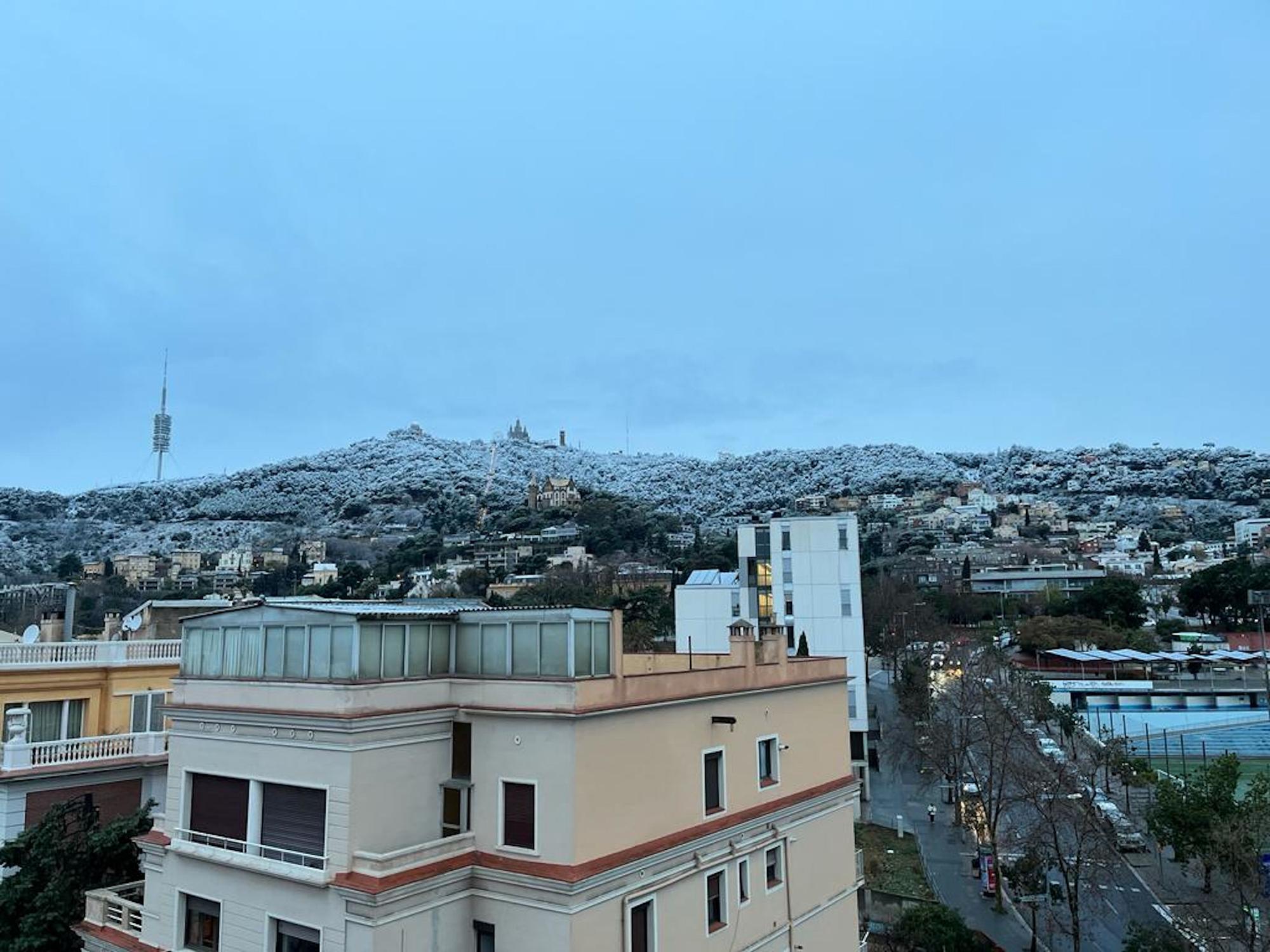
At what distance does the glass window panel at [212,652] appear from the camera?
15.0 m

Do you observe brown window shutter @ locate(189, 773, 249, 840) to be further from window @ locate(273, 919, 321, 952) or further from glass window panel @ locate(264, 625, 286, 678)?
glass window panel @ locate(264, 625, 286, 678)

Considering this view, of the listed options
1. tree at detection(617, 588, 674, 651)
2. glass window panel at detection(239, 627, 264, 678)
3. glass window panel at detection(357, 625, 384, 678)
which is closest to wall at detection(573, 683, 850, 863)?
glass window panel at detection(357, 625, 384, 678)

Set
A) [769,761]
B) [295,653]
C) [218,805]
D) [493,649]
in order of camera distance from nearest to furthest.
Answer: [295,653]
[493,649]
[218,805]
[769,761]

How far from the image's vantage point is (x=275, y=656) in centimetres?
1409

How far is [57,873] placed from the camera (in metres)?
17.2

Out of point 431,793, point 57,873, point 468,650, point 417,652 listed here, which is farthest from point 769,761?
point 57,873

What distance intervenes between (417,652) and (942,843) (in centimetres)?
3408

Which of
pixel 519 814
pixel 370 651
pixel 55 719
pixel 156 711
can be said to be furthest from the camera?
pixel 156 711

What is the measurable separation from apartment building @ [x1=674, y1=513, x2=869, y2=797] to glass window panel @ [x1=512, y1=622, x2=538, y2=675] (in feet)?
126

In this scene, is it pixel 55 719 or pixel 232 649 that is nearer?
pixel 232 649

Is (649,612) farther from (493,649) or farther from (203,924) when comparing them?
(493,649)

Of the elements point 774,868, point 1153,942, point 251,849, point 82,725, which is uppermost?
point 82,725

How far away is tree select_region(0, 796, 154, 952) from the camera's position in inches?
664

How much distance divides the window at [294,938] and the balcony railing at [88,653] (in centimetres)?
1131
